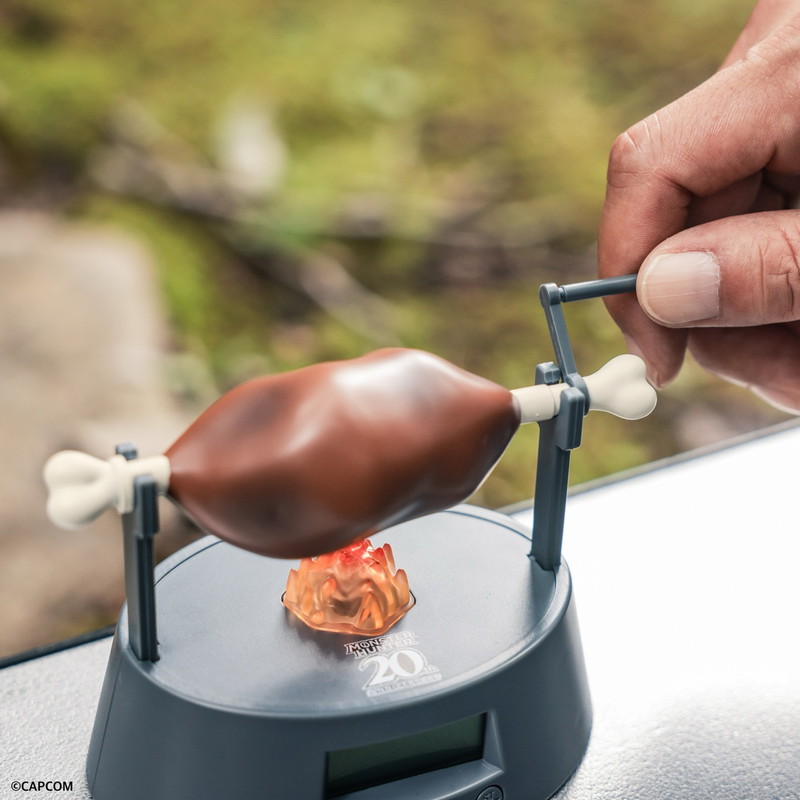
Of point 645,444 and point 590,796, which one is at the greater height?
point 590,796

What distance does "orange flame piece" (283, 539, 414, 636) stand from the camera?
0.47 metres

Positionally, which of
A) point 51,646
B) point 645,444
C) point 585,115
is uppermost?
point 585,115

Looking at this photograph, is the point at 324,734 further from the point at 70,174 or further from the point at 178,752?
the point at 70,174

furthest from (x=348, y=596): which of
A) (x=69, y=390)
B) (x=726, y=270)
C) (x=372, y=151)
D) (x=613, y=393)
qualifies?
(x=372, y=151)

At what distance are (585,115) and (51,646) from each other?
1160 millimetres

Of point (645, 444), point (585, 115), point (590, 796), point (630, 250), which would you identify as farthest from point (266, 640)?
point (585, 115)

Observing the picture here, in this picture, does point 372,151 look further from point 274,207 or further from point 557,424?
point 557,424

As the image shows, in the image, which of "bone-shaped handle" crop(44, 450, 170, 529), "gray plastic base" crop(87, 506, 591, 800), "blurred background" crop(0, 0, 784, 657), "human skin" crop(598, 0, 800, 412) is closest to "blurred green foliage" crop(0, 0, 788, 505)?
"blurred background" crop(0, 0, 784, 657)

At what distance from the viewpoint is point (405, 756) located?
0.44 m

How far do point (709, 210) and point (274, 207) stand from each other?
0.82m

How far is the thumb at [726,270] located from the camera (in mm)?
527

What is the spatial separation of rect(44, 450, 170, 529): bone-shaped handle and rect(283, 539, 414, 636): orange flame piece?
0.37 ft

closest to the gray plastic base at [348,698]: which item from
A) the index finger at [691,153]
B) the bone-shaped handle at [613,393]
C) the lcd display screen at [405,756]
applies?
the lcd display screen at [405,756]

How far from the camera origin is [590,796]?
0.48m
